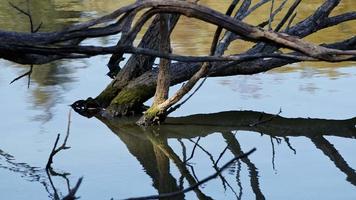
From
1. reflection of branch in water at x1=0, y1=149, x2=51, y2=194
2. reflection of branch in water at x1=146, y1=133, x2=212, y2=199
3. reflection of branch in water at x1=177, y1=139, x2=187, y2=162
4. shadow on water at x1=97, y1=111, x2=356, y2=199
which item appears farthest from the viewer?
reflection of branch in water at x1=177, y1=139, x2=187, y2=162

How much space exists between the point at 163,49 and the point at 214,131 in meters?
0.75

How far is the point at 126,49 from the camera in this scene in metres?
2.40

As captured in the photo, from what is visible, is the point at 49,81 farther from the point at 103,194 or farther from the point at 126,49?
the point at 126,49

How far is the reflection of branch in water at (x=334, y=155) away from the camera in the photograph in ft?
13.9

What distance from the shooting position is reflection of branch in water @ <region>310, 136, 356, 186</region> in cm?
424

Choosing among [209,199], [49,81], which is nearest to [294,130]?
[209,199]

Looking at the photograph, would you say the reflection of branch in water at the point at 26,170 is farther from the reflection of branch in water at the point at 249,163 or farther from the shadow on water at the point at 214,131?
the reflection of branch in water at the point at 249,163

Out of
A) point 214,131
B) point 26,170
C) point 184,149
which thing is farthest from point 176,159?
point 26,170

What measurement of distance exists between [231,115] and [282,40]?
3042mm

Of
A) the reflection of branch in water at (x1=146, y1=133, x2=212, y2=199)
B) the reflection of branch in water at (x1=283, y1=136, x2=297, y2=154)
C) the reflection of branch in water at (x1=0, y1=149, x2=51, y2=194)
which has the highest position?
the reflection of branch in water at (x1=283, y1=136, x2=297, y2=154)

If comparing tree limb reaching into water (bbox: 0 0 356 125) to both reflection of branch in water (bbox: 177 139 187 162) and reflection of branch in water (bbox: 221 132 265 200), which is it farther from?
reflection of branch in water (bbox: 221 132 265 200)

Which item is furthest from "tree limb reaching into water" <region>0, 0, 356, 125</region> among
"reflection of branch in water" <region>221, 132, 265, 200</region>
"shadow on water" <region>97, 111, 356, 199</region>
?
"reflection of branch in water" <region>221, 132, 265, 200</region>

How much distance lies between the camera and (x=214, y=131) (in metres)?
5.15

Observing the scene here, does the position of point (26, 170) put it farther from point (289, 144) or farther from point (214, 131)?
point (289, 144)
